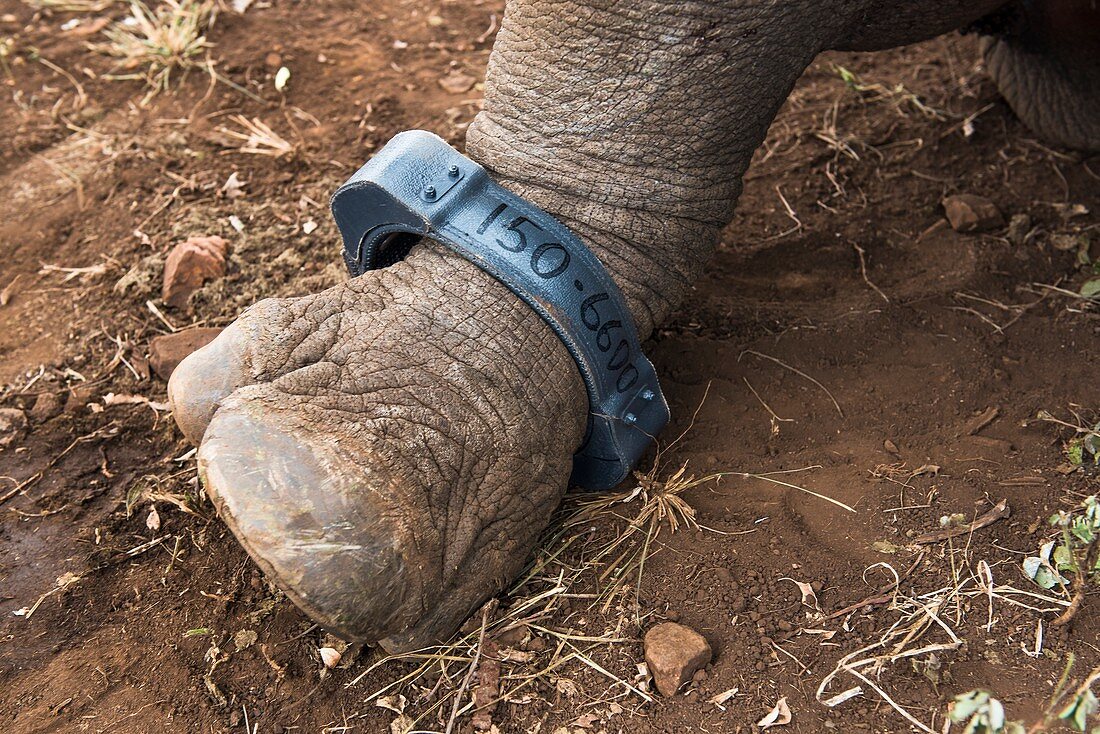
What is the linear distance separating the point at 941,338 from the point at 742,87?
831 mm

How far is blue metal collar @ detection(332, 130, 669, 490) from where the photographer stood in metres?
1.79

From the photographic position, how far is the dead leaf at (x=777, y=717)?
1552 millimetres

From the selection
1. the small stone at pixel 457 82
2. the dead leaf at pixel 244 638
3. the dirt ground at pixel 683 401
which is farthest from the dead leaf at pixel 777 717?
the small stone at pixel 457 82

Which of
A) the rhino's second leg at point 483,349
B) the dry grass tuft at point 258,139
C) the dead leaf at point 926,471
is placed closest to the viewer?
the rhino's second leg at point 483,349

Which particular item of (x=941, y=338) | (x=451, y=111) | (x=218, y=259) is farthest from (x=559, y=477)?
(x=451, y=111)

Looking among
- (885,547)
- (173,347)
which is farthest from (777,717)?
(173,347)

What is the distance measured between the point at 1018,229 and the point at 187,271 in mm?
2023

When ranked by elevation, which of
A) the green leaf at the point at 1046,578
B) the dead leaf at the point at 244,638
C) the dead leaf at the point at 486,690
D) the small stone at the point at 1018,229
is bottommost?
the dead leaf at the point at 244,638

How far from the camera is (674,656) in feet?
5.33

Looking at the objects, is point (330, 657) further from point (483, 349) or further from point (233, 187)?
point (233, 187)

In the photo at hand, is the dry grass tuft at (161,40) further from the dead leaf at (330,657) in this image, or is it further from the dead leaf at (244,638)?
the dead leaf at (330,657)

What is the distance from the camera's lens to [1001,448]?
6.48 ft

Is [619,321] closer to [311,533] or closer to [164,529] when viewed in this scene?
[311,533]

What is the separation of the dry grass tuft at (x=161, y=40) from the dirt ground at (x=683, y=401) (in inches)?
2.1
